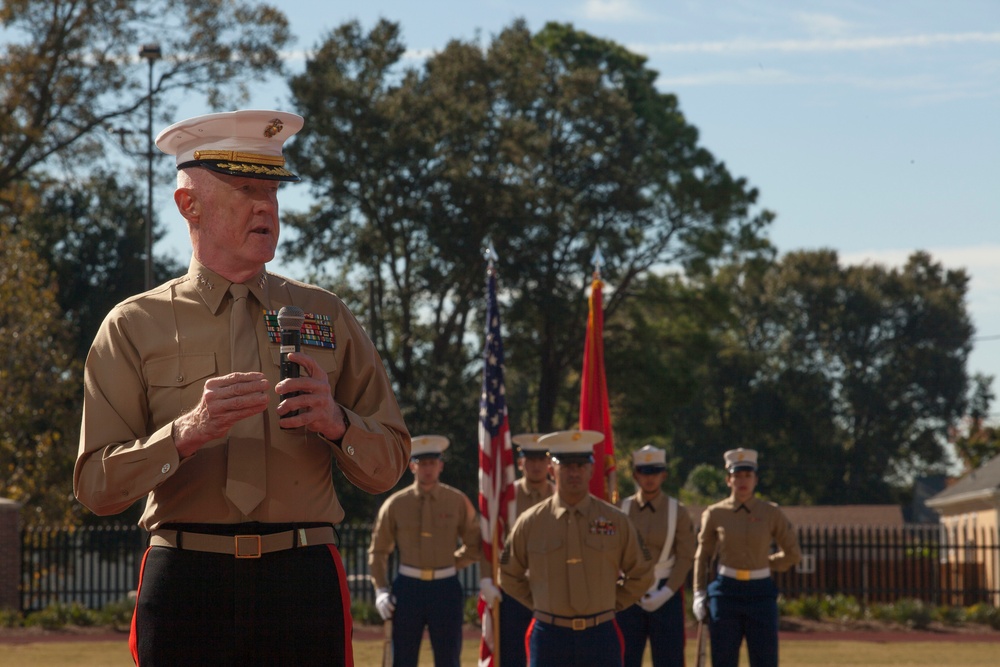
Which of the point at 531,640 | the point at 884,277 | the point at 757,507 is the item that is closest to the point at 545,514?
the point at 531,640

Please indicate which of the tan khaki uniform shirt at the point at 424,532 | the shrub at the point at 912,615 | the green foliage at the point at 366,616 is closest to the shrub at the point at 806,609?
the shrub at the point at 912,615

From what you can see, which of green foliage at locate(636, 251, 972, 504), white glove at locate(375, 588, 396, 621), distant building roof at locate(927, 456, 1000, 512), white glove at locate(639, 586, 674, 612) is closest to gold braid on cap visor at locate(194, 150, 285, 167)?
white glove at locate(639, 586, 674, 612)

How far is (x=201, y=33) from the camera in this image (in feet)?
96.3

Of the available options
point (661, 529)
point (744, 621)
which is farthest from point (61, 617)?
point (744, 621)

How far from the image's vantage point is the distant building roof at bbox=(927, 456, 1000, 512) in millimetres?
41231

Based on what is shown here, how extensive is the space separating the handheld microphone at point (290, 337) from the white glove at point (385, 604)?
30.9ft

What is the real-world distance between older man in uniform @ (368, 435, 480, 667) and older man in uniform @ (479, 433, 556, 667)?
0.41m

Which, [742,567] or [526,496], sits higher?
[526,496]

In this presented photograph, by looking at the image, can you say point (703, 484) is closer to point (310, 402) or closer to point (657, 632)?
point (657, 632)

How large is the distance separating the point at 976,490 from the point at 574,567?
3693cm

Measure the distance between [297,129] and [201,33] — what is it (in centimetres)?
2714

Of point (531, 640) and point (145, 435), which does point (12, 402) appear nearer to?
point (531, 640)

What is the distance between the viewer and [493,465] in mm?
12836

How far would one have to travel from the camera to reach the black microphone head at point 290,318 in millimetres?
3088
